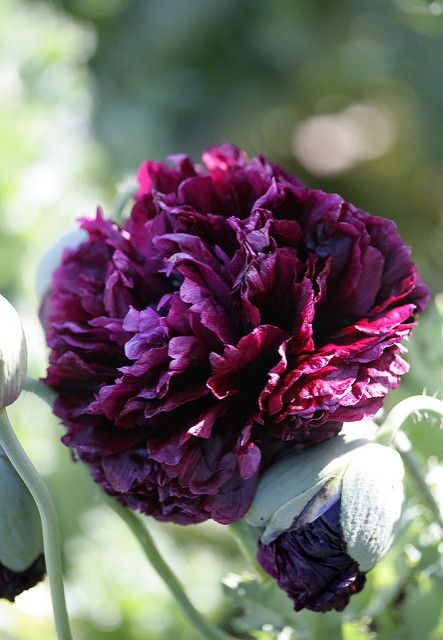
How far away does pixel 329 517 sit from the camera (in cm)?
43

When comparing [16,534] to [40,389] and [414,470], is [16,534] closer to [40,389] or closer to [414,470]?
[40,389]

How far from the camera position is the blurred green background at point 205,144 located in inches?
24.8

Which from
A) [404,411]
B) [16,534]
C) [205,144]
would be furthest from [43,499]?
[205,144]

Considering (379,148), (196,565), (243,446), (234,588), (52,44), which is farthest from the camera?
(379,148)

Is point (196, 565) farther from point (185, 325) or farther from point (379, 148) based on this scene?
point (379, 148)

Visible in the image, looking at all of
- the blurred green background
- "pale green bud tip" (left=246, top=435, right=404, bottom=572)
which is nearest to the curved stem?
"pale green bud tip" (left=246, top=435, right=404, bottom=572)

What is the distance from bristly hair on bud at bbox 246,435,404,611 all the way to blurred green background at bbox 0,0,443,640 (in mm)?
119

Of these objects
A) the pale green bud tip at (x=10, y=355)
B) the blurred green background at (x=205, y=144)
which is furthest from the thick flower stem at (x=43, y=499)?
the blurred green background at (x=205, y=144)

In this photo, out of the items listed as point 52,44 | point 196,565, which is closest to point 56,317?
point 196,565

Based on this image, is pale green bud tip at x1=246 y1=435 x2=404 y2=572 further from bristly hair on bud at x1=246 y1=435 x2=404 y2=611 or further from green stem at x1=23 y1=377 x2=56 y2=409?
green stem at x1=23 y1=377 x2=56 y2=409

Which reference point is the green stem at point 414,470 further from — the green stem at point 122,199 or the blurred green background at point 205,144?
the green stem at point 122,199

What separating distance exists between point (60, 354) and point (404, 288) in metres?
0.17

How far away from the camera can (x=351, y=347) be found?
428 mm

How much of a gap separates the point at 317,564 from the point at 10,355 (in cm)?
16
